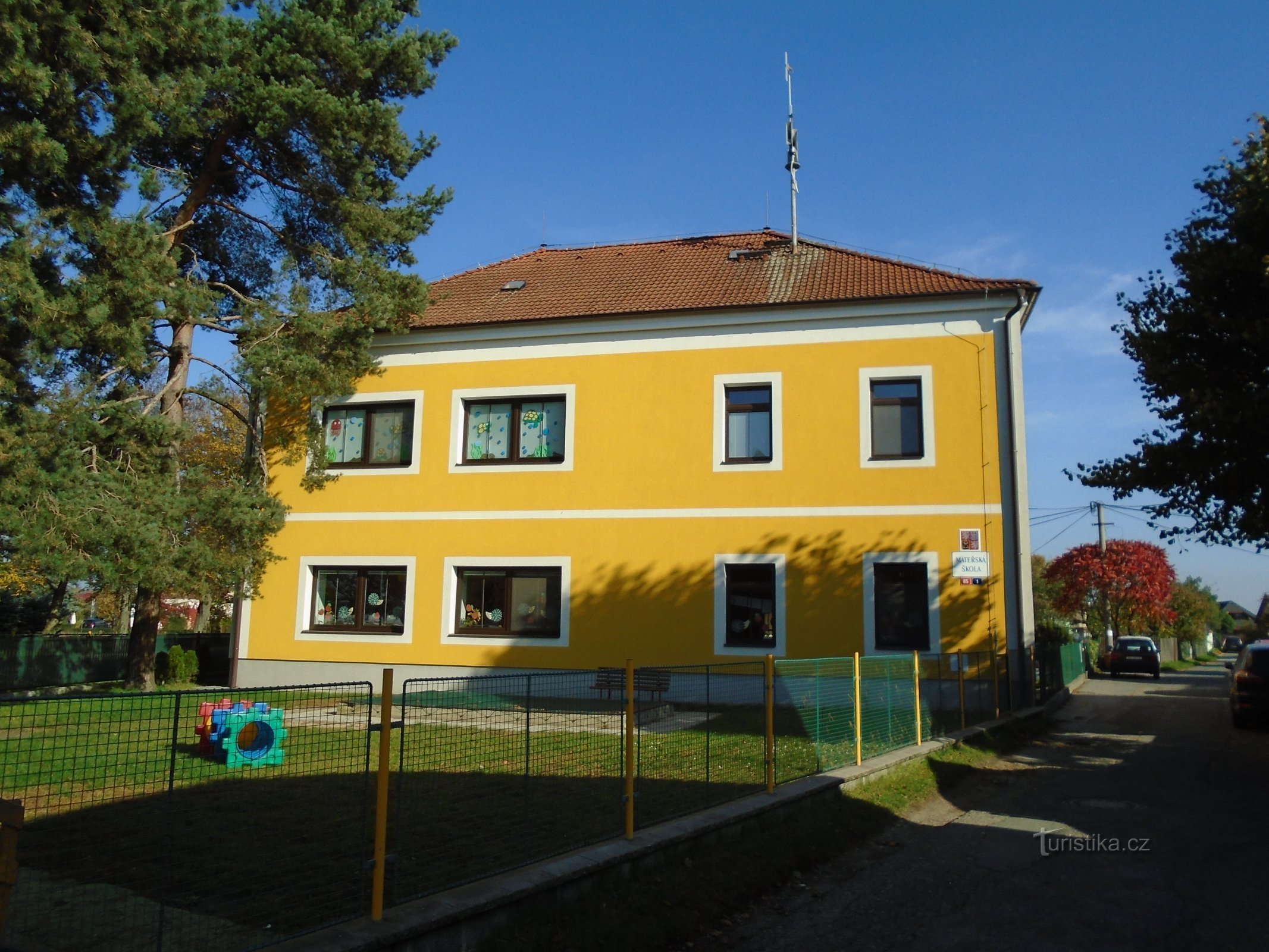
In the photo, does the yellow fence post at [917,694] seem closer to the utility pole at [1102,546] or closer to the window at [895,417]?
the window at [895,417]

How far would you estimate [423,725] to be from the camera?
5.70m

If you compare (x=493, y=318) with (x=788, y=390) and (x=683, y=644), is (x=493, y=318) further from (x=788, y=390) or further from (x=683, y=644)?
(x=683, y=644)

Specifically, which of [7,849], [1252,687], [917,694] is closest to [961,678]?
[917,694]

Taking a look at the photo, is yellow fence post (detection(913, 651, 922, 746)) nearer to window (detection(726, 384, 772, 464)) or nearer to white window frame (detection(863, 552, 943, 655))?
white window frame (detection(863, 552, 943, 655))

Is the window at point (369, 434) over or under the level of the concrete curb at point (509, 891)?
over

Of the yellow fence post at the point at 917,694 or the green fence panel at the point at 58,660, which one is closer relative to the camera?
the yellow fence post at the point at 917,694

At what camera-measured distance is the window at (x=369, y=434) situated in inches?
786

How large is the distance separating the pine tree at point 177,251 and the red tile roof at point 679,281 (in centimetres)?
230

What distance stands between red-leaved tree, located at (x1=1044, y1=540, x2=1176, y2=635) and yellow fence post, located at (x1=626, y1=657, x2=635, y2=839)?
3941 cm

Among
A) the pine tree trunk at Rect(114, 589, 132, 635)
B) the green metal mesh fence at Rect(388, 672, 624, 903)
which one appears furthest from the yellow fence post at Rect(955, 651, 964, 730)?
the pine tree trunk at Rect(114, 589, 132, 635)

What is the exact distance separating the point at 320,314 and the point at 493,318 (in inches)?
134

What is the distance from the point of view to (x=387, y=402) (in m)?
20.1

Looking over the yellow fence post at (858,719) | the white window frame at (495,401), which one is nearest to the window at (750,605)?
the white window frame at (495,401)

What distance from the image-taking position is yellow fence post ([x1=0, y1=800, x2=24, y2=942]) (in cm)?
402
